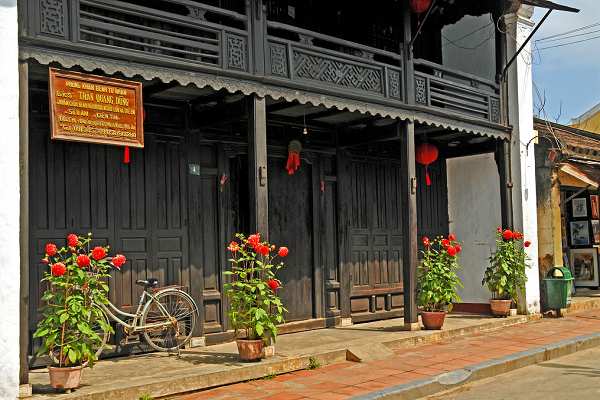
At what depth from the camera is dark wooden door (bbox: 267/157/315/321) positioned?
34.2 ft

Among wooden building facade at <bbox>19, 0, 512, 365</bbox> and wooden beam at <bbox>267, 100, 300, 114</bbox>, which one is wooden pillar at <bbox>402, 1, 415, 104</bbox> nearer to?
wooden building facade at <bbox>19, 0, 512, 365</bbox>

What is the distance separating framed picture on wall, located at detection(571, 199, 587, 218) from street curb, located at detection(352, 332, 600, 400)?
20.8ft

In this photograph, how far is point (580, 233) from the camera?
15.5 meters

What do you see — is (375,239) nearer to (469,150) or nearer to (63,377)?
(469,150)

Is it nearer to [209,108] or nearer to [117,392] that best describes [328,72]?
[209,108]

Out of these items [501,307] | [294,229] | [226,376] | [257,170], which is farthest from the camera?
[501,307]

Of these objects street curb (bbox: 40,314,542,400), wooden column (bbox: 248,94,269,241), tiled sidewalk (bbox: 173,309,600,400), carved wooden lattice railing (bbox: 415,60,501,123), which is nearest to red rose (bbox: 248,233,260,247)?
wooden column (bbox: 248,94,269,241)

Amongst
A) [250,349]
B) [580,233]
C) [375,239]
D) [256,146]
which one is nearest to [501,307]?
[375,239]

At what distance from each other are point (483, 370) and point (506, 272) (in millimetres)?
4303

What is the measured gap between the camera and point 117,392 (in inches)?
240

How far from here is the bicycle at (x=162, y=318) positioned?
7844 millimetres

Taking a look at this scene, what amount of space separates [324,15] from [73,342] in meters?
7.51

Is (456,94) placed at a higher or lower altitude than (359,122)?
higher

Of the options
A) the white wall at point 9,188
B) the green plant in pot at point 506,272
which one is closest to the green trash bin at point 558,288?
the green plant in pot at point 506,272
